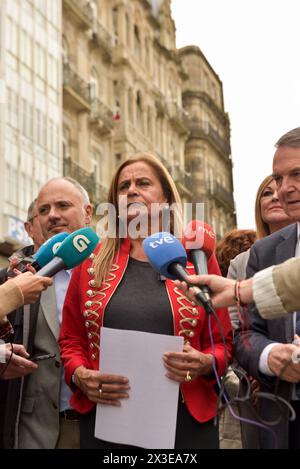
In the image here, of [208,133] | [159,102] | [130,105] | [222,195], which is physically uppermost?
[208,133]

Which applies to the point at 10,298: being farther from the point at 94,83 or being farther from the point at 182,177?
the point at 182,177

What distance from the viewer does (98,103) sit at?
25078 mm

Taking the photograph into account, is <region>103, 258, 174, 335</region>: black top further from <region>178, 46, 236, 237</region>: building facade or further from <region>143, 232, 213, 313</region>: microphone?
<region>178, 46, 236, 237</region>: building facade

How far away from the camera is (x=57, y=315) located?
134 inches

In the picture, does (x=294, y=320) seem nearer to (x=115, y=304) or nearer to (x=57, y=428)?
(x=115, y=304)

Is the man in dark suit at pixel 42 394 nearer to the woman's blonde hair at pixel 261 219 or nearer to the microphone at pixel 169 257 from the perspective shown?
the microphone at pixel 169 257

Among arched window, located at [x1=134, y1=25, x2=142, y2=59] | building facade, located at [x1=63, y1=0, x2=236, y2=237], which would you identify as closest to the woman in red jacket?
building facade, located at [x1=63, y1=0, x2=236, y2=237]

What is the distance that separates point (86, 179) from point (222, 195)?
50.9ft

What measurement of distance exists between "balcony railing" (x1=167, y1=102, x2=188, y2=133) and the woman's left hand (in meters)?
29.9

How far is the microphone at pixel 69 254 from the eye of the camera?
2.67 metres

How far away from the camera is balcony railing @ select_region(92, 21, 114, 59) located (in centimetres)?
2558

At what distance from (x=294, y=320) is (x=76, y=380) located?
3.06ft

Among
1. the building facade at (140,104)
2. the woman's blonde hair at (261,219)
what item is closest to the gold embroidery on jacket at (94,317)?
the woman's blonde hair at (261,219)

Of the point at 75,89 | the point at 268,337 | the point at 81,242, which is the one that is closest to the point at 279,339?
the point at 268,337
